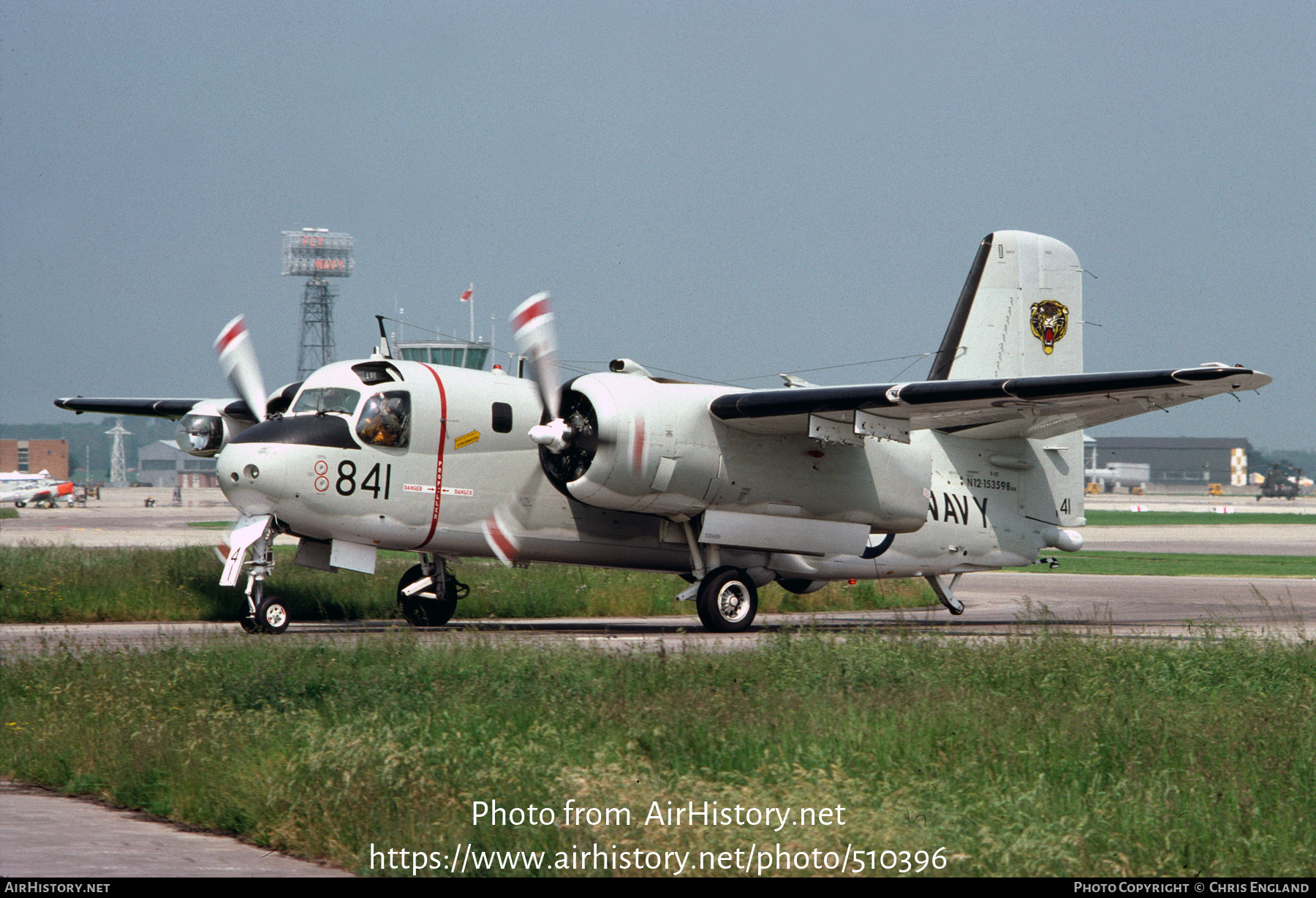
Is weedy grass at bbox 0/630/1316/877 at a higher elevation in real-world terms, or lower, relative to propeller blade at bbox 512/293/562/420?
lower

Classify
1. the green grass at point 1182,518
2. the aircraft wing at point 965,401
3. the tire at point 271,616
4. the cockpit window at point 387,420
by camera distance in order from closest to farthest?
the aircraft wing at point 965,401 < the tire at point 271,616 < the cockpit window at point 387,420 < the green grass at point 1182,518

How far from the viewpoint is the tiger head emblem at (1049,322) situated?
2208 centimetres

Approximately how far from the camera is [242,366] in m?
20.8

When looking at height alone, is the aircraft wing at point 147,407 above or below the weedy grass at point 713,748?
above

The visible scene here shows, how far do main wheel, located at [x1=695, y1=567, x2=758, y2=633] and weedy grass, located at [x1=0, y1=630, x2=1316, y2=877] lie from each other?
558 centimetres

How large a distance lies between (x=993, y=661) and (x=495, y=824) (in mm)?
6685

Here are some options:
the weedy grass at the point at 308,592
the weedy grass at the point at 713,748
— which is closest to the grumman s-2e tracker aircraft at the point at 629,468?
the weedy grass at the point at 308,592

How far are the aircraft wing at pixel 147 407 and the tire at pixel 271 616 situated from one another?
5546 mm

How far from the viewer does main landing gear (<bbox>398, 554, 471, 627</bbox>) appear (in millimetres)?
19250

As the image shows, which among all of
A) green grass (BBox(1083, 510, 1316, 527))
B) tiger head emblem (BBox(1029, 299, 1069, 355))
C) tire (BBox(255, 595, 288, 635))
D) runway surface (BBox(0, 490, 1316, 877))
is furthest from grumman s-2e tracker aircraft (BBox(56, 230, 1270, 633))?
green grass (BBox(1083, 510, 1316, 527))

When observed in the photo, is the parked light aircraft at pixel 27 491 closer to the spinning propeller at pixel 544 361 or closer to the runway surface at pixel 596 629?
the runway surface at pixel 596 629

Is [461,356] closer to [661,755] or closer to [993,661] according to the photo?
[993,661]

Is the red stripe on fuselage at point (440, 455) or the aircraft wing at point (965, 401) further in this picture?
the red stripe on fuselage at point (440, 455)

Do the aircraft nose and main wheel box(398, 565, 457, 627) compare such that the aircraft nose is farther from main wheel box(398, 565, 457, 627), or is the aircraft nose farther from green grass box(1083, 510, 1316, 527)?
green grass box(1083, 510, 1316, 527)
